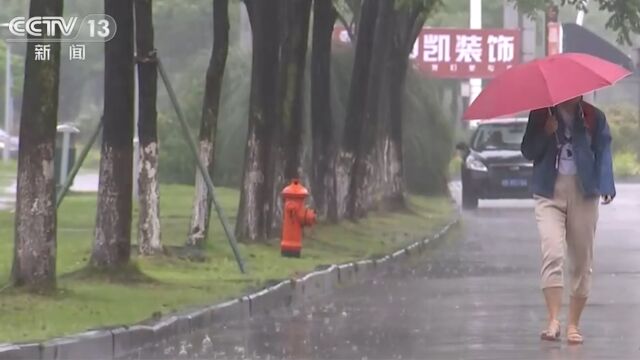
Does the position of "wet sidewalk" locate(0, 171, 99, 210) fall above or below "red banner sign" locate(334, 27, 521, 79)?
below

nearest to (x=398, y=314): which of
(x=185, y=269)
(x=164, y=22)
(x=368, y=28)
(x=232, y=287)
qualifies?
(x=232, y=287)

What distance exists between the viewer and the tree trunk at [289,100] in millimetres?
20562

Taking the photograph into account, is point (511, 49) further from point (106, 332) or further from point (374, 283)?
point (106, 332)

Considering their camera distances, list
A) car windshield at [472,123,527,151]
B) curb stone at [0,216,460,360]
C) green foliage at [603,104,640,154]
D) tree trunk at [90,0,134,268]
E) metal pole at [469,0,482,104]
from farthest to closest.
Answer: green foliage at [603,104,640,154]
metal pole at [469,0,482,104]
car windshield at [472,123,527,151]
tree trunk at [90,0,134,268]
curb stone at [0,216,460,360]

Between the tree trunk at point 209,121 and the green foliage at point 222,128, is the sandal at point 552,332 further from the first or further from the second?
the green foliage at point 222,128

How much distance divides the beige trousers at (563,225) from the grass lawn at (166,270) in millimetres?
3110

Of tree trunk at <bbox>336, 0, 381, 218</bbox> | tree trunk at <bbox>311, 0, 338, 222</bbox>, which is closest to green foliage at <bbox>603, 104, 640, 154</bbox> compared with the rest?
tree trunk at <bbox>336, 0, 381, 218</bbox>

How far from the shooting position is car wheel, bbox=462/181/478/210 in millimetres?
34906

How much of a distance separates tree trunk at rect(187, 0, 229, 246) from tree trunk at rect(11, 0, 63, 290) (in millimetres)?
5484

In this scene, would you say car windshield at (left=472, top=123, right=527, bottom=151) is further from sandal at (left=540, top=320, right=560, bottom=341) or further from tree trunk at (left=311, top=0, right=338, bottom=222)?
sandal at (left=540, top=320, right=560, bottom=341)

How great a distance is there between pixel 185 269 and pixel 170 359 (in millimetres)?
5629

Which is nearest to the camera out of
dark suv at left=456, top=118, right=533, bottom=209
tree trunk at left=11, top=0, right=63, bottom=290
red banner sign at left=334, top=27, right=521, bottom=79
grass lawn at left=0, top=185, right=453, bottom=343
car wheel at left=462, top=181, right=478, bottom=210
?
grass lawn at left=0, top=185, right=453, bottom=343

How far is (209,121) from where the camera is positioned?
61.3 feet

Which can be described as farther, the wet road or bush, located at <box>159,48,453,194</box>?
bush, located at <box>159,48,453,194</box>
